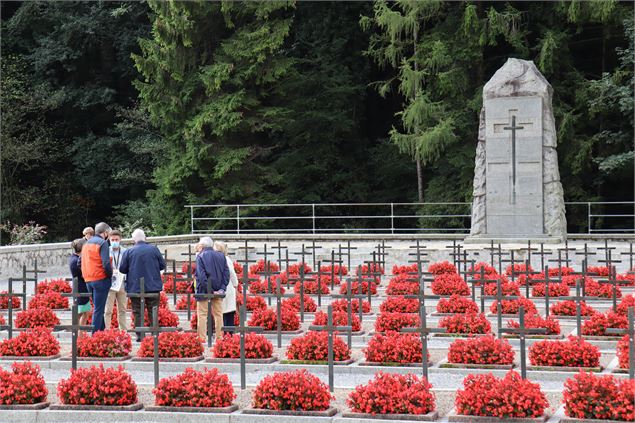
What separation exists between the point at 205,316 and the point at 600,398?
7725 mm

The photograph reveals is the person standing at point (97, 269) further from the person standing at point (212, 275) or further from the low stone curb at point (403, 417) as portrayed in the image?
the low stone curb at point (403, 417)

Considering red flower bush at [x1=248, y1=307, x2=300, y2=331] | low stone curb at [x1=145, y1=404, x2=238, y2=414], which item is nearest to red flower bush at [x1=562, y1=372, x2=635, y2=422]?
low stone curb at [x1=145, y1=404, x2=238, y2=414]

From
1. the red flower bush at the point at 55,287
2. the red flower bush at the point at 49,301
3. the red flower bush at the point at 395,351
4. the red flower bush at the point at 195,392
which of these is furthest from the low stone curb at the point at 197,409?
the red flower bush at the point at 55,287

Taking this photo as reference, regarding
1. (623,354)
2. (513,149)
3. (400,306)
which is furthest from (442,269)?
(623,354)

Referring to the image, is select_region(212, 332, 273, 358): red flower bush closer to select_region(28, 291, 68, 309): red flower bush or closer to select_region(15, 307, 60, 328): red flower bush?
select_region(15, 307, 60, 328): red flower bush

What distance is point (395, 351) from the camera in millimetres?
13930

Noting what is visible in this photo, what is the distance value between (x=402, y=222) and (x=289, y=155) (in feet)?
17.6

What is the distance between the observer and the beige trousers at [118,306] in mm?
17000

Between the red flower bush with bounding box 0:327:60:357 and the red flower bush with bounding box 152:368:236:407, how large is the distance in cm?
411

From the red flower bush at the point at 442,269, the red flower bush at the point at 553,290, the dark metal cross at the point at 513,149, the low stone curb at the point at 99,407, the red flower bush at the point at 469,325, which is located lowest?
the low stone curb at the point at 99,407

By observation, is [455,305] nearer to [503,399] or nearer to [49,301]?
[49,301]

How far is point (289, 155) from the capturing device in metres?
42.7

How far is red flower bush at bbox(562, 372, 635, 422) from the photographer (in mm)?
10086

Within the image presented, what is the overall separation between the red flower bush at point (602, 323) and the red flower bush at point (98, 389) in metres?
7.41
